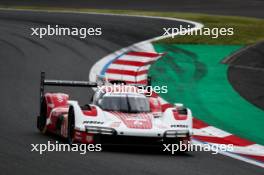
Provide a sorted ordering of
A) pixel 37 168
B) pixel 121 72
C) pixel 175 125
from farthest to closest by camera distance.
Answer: pixel 121 72 → pixel 175 125 → pixel 37 168

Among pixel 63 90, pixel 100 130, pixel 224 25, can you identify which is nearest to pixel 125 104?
pixel 100 130

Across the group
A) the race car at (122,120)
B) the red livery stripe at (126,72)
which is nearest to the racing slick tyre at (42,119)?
the race car at (122,120)

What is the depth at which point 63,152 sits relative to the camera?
44.1ft

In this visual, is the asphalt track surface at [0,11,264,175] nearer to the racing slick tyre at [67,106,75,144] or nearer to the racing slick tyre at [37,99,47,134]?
the racing slick tyre at [37,99,47,134]

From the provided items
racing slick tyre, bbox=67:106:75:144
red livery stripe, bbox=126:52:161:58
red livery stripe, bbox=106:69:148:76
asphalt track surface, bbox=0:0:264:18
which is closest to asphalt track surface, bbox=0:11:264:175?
racing slick tyre, bbox=67:106:75:144

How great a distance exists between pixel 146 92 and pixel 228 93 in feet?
16.7

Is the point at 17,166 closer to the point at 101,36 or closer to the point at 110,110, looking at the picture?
the point at 110,110

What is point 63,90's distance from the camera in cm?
2155

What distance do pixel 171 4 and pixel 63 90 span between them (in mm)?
20157

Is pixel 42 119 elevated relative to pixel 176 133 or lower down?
elevated

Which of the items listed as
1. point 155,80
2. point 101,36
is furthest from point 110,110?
point 101,36

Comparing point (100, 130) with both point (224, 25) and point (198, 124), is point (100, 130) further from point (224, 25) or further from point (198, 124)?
point (224, 25)

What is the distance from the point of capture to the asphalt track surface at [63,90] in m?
12.2

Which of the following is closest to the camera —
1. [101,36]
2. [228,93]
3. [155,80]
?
[228,93]
